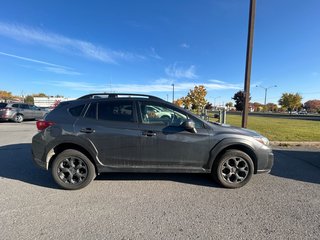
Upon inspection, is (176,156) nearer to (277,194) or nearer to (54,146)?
(277,194)

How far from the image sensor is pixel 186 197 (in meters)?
3.72

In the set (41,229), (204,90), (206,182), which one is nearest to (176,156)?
(206,182)

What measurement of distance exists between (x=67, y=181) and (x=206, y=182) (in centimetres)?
267

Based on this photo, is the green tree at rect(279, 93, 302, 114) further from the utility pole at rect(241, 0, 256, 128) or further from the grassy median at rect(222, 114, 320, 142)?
the utility pole at rect(241, 0, 256, 128)

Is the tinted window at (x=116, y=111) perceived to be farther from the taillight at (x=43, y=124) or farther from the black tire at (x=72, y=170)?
the taillight at (x=43, y=124)

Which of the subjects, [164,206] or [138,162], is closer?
[164,206]

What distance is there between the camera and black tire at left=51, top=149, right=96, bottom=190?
4.00m

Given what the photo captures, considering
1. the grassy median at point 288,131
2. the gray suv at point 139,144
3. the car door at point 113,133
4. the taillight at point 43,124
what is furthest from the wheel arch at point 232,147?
the grassy median at point 288,131

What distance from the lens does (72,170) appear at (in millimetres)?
4027

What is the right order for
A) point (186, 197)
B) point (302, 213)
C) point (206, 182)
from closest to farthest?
point (302, 213) < point (186, 197) < point (206, 182)

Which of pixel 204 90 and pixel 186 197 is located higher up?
pixel 204 90

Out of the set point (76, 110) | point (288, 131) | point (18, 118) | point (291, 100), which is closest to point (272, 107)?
point (291, 100)

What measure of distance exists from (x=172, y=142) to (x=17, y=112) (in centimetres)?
1691

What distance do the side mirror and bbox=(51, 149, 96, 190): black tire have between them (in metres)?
1.88
